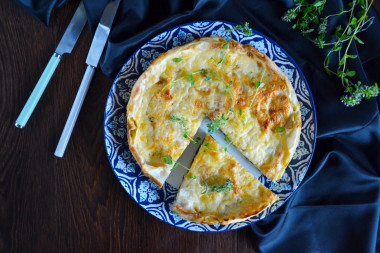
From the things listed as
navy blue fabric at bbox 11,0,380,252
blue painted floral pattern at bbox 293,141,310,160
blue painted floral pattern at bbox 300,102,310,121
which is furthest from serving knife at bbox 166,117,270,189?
blue painted floral pattern at bbox 300,102,310,121

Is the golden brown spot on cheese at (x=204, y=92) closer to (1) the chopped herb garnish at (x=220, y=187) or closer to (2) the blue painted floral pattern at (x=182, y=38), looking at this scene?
(2) the blue painted floral pattern at (x=182, y=38)

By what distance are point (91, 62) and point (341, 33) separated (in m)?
2.51

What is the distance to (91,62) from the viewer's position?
332cm

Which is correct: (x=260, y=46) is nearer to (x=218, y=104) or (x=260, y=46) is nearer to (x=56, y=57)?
(x=218, y=104)

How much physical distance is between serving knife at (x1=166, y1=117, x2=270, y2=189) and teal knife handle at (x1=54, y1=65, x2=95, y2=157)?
1093mm

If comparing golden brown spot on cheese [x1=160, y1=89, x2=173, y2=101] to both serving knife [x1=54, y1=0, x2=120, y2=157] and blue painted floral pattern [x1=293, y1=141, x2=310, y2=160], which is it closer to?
serving knife [x1=54, y1=0, x2=120, y2=157]

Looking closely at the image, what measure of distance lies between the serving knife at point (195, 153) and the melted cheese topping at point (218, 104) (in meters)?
0.22

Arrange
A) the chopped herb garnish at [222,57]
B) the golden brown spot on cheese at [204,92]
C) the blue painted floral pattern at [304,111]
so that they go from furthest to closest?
the blue painted floral pattern at [304,111] < the golden brown spot on cheese at [204,92] < the chopped herb garnish at [222,57]

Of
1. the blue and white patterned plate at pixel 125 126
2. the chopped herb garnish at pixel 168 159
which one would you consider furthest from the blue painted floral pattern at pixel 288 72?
the chopped herb garnish at pixel 168 159

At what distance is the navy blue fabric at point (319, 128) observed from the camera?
3367mm

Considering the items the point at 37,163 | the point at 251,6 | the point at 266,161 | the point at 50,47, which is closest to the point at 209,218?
the point at 266,161

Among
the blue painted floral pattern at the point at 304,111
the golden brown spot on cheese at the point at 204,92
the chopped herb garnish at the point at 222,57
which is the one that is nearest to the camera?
the chopped herb garnish at the point at 222,57

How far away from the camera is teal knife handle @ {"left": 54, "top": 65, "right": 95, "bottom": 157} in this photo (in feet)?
11.0

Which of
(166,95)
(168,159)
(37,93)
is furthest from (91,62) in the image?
(168,159)
